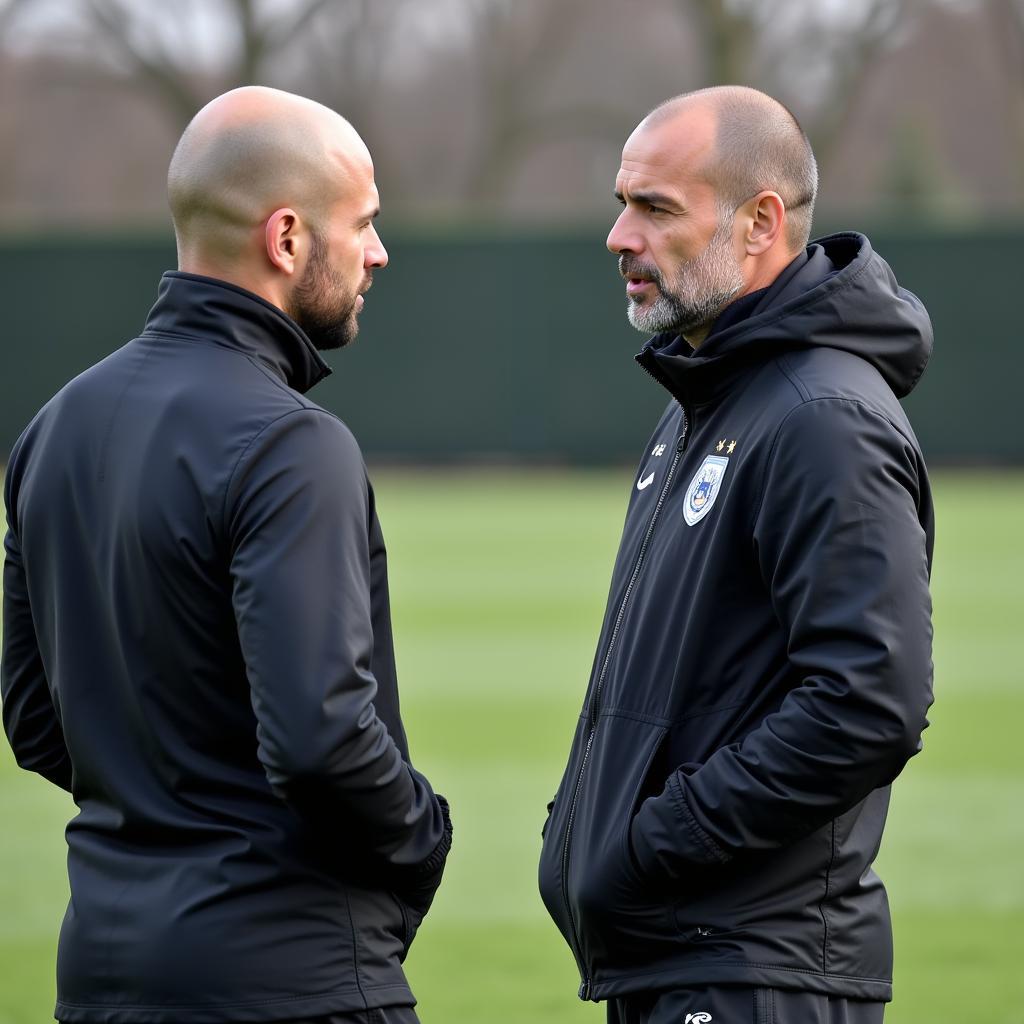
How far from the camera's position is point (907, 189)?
34875mm

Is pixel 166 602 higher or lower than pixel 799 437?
lower

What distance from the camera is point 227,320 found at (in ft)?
9.34

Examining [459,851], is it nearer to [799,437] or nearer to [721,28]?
[799,437]

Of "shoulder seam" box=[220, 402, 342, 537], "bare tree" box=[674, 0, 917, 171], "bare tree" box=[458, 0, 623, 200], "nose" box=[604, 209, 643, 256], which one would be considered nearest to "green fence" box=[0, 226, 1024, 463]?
"bare tree" box=[674, 0, 917, 171]

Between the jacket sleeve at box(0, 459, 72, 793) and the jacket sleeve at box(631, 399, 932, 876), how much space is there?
3.71ft

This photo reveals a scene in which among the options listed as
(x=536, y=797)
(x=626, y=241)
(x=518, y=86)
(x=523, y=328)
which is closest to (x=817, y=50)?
(x=518, y=86)

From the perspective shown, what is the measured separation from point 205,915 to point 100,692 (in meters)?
0.41

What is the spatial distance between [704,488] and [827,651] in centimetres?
43

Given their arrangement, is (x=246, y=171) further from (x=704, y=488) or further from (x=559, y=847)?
(x=559, y=847)

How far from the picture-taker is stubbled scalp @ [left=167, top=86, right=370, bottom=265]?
2.87 m

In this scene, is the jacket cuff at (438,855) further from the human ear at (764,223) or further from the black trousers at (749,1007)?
the human ear at (764,223)

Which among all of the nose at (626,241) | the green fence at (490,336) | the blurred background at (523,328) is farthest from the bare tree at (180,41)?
the nose at (626,241)

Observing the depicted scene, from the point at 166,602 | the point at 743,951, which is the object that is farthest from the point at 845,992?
the point at 166,602

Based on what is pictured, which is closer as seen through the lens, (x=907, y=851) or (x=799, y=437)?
(x=799, y=437)
